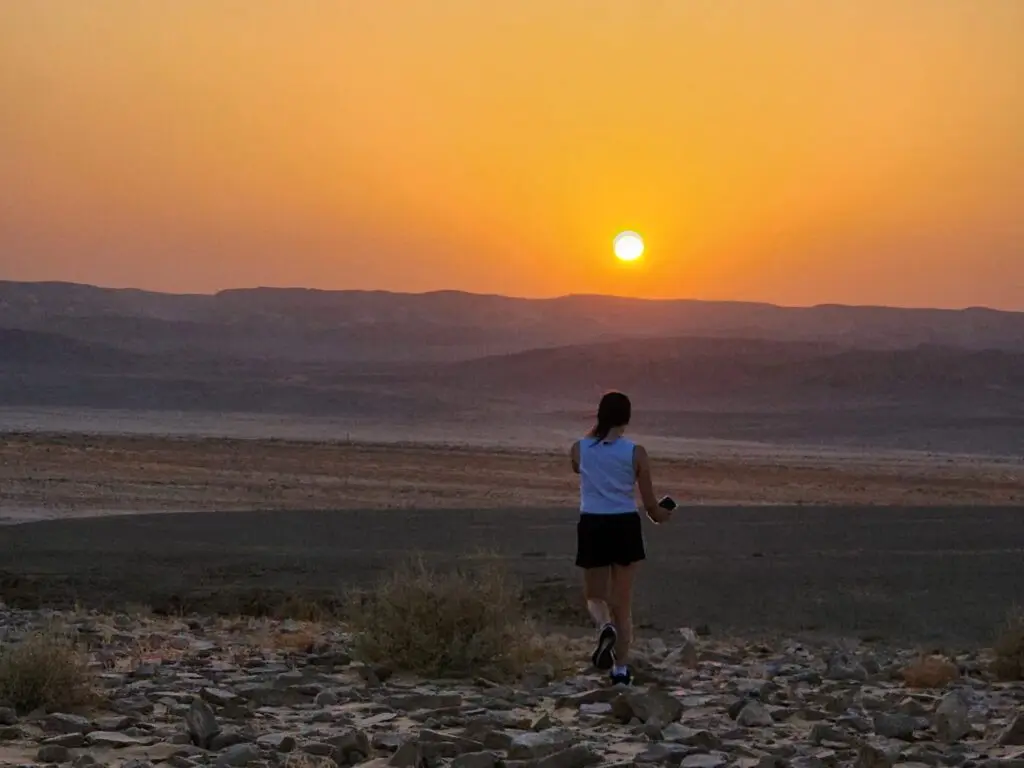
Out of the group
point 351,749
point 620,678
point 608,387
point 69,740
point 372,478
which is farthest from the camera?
point 608,387

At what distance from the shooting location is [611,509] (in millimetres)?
9703

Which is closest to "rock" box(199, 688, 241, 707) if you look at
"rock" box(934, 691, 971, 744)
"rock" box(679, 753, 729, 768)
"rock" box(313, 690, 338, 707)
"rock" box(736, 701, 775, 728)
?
"rock" box(313, 690, 338, 707)

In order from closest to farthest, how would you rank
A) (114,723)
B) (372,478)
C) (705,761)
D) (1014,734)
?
(705,761) < (1014,734) < (114,723) < (372,478)

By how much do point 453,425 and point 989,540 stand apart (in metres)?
45.7

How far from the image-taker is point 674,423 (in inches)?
2906

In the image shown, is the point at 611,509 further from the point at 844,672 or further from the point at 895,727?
the point at 895,727

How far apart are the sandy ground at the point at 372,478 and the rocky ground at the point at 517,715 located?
19744 mm

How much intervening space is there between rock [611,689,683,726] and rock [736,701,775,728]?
35cm

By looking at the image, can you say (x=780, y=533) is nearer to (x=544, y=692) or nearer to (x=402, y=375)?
(x=544, y=692)

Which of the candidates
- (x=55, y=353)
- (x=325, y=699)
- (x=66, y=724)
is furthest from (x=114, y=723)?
(x=55, y=353)

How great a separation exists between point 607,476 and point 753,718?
1.96 metres

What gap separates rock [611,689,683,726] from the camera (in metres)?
8.25

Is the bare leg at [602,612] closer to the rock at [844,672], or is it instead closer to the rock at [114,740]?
the rock at [844,672]

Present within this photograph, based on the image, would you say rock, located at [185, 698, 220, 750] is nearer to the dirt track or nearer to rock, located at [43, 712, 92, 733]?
rock, located at [43, 712, 92, 733]
